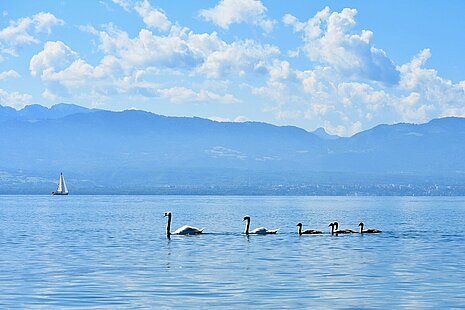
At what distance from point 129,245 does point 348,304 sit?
3344cm

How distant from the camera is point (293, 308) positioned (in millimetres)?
32562

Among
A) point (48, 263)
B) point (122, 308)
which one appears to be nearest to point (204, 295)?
point (122, 308)

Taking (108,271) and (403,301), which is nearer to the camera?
(403,301)

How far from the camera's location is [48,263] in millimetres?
49469

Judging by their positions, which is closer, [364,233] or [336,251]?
[336,251]

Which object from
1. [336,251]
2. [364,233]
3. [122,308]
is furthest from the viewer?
[364,233]

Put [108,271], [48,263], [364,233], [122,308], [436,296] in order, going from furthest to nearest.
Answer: [364,233] < [48,263] < [108,271] < [436,296] < [122,308]

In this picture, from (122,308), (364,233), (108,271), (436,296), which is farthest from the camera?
(364,233)

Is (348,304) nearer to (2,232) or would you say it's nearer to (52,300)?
(52,300)

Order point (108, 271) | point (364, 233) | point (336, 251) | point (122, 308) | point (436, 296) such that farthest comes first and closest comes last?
point (364, 233), point (336, 251), point (108, 271), point (436, 296), point (122, 308)

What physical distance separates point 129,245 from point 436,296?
3289 cm

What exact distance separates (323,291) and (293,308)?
16.3 feet

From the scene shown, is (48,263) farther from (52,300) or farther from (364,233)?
(364,233)

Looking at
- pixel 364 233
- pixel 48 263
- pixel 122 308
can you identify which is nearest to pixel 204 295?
pixel 122 308
